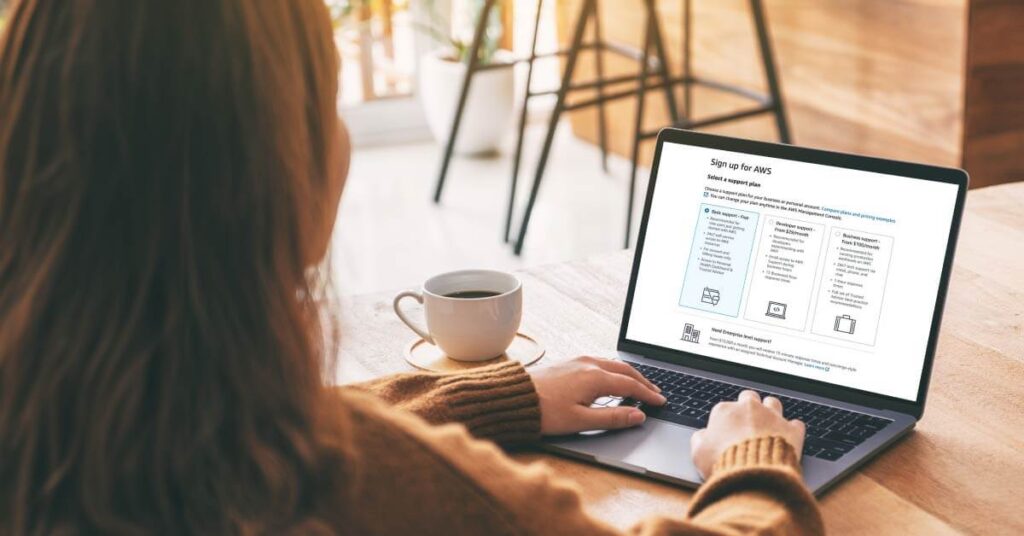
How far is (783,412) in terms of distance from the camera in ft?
3.34

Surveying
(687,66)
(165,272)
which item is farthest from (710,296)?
(687,66)

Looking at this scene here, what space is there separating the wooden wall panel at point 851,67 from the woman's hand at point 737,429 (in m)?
2.01

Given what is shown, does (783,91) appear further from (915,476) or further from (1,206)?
(1,206)

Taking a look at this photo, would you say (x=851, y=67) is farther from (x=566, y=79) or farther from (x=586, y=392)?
(x=586, y=392)

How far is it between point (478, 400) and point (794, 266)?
1.04 feet

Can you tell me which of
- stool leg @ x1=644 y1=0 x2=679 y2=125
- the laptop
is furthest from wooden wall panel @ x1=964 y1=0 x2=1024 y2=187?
the laptop

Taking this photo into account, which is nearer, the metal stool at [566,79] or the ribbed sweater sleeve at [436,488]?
the ribbed sweater sleeve at [436,488]

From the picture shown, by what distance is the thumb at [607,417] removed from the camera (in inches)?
39.4

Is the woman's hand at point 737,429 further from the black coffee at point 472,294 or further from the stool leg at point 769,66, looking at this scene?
the stool leg at point 769,66

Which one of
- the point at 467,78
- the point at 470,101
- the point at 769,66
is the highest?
the point at 769,66

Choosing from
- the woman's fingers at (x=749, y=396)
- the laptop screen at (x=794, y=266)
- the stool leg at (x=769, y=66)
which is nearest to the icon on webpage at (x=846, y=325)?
the laptop screen at (x=794, y=266)

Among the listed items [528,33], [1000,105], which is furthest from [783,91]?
[528,33]

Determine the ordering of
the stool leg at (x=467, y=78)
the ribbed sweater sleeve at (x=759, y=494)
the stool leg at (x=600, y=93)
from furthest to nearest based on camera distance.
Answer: the stool leg at (x=600, y=93)
the stool leg at (x=467, y=78)
the ribbed sweater sleeve at (x=759, y=494)

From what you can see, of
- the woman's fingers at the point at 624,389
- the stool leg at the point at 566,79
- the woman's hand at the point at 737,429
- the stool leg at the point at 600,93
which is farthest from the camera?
the stool leg at the point at 600,93
